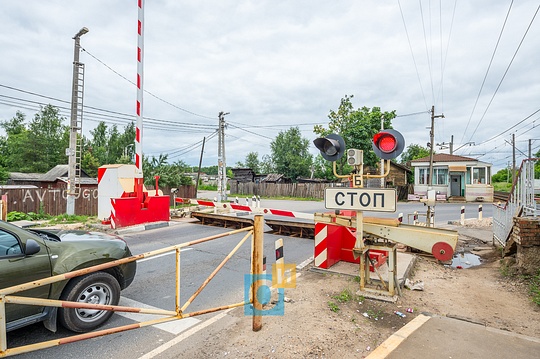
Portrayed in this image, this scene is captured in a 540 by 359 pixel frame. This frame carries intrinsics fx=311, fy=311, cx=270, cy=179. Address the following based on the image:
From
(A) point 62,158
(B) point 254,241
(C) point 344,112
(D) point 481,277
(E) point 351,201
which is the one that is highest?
(C) point 344,112

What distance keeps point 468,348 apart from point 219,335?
8.69 ft

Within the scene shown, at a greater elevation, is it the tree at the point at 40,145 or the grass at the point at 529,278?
the tree at the point at 40,145

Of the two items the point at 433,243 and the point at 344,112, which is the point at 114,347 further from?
the point at 344,112

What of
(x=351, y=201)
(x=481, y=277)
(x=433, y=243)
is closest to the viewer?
(x=433, y=243)

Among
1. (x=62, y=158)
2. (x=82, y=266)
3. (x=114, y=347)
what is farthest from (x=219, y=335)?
(x=62, y=158)

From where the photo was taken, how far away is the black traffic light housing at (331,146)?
503cm

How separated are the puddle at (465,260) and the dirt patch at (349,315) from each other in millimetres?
1228

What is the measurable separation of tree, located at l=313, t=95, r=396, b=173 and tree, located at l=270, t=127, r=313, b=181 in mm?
20933

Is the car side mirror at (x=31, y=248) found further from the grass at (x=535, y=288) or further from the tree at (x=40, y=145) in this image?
the tree at (x=40, y=145)

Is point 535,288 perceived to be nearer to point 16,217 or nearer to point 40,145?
point 16,217

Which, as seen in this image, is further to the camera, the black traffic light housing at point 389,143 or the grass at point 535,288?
the grass at point 535,288

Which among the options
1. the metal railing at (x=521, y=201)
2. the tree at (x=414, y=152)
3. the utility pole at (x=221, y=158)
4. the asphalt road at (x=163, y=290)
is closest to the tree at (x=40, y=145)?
the utility pole at (x=221, y=158)

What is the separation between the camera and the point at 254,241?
348cm

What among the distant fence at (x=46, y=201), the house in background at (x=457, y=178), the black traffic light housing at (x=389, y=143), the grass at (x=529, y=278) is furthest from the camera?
the house in background at (x=457, y=178)
